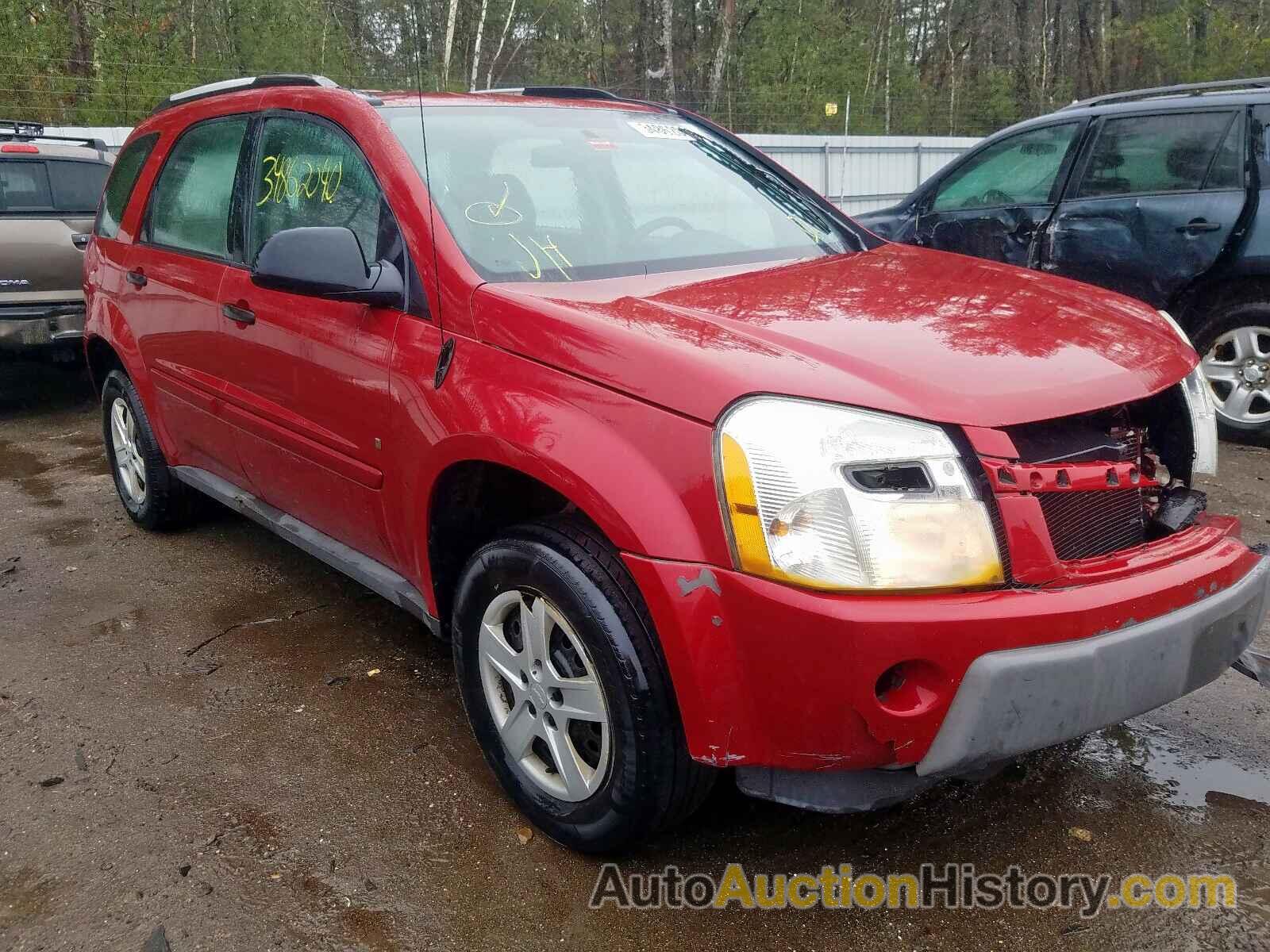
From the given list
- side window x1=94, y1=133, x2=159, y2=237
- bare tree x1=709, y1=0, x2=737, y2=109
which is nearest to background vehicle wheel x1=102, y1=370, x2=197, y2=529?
side window x1=94, y1=133, x2=159, y2=237

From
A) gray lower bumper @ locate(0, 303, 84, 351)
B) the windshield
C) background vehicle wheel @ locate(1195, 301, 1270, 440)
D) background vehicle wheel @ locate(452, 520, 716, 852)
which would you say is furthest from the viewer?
gray lower bumper @ locate(0, 303, 84, 351)

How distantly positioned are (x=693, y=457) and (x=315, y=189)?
5.93ft

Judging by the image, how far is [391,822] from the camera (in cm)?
260

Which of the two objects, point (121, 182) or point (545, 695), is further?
point (121, 182)

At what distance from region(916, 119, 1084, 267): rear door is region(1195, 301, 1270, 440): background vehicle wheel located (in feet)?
3.82

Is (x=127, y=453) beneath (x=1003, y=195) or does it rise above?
beneath

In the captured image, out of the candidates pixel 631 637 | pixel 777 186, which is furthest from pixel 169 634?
pixel 777 186

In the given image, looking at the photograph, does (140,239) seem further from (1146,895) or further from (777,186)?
(1146,895)

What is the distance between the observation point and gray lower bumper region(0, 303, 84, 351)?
6.97 metres

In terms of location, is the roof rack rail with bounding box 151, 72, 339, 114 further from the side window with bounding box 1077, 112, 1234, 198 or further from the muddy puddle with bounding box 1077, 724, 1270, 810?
the side window with bounding box 1077, 112, 1234, 198

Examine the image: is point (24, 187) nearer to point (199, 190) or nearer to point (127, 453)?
point (127, 453)

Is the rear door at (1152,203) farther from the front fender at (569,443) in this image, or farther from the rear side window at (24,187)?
the rear side window at (24,187)

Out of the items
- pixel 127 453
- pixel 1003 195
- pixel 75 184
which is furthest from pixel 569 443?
pixel 75 184

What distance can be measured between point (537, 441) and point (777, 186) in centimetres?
173
